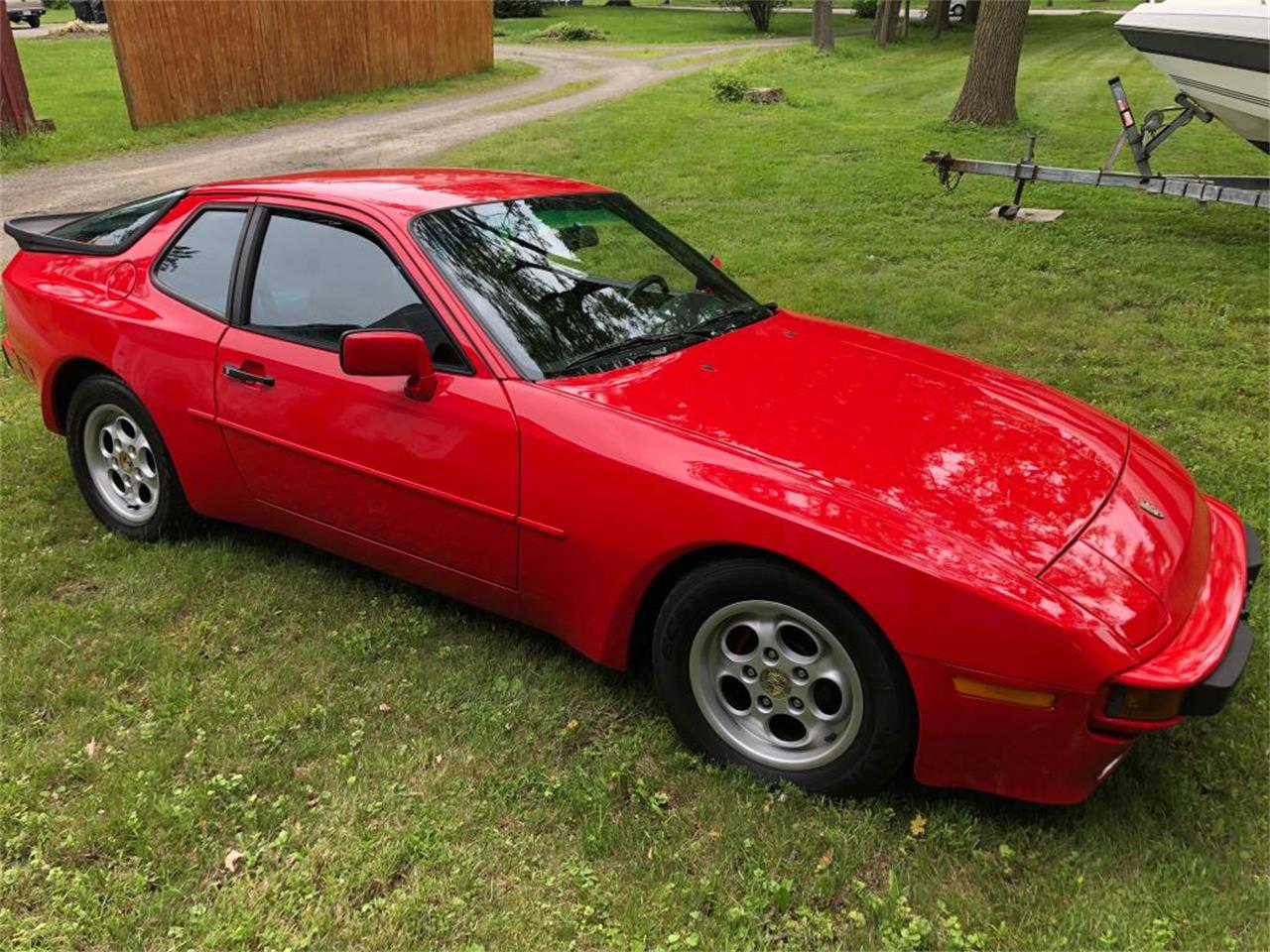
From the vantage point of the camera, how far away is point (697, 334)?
3453 mm

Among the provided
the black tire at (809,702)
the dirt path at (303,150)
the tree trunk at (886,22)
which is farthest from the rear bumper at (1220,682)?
the tree trunk at (886,22)

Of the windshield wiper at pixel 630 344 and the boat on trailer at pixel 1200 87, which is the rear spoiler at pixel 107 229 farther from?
the boat on trailer at pixel 1200 87

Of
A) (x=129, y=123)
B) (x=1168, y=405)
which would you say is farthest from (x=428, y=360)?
(x=129, y=123)

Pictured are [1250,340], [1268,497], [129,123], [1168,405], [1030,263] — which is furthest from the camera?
[129,123]

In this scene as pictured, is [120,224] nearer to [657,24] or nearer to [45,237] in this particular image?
[45,237]

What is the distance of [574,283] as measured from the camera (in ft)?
11.1

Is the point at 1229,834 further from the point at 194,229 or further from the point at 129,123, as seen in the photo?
the point at 129,123

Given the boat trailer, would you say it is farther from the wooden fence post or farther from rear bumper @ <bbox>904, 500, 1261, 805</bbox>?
the wooden fence post

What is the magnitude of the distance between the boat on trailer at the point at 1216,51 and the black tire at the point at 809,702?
23.5 feet

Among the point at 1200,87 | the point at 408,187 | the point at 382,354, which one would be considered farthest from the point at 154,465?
the point at 1200,87

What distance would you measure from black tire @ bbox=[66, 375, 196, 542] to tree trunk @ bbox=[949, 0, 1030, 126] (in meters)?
11.9

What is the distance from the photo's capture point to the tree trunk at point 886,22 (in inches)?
1158

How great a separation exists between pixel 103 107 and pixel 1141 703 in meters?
17.3

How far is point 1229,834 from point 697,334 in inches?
83.9
